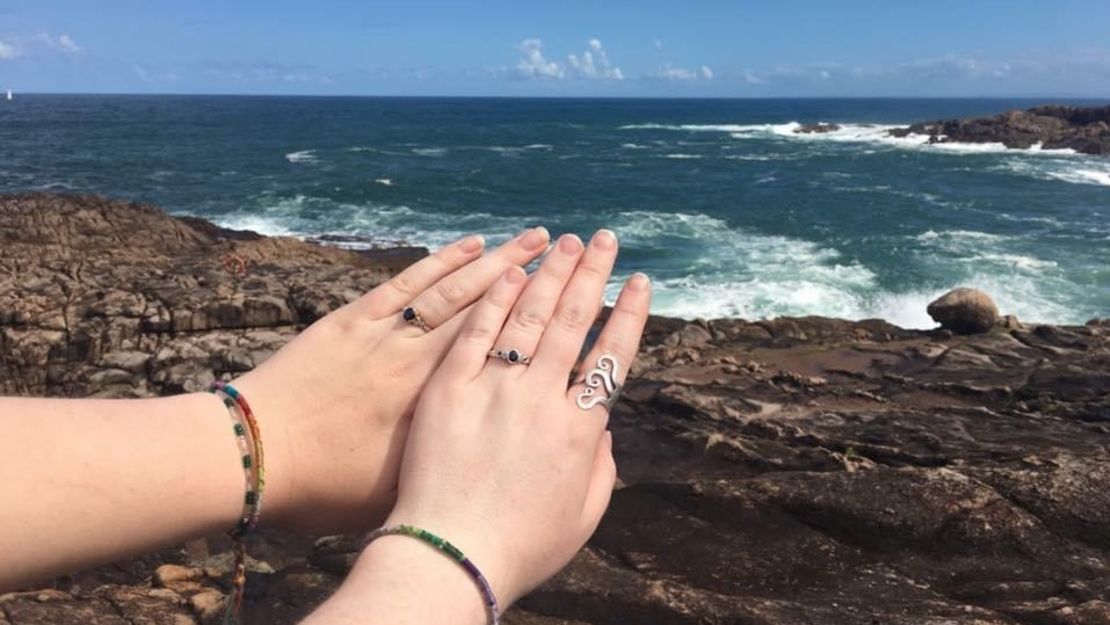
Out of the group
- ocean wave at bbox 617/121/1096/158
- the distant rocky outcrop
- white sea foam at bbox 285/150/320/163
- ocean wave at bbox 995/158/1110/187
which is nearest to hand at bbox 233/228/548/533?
ocean wave at bbox 995/158/1110/187

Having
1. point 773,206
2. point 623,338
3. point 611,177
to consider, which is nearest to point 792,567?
point 623,338

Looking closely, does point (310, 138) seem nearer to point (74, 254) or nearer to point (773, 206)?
point (773, 206)

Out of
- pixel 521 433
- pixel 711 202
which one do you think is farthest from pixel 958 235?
pixel 521 433

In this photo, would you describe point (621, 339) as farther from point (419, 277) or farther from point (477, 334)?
point (419, 277)

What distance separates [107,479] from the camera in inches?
66.4

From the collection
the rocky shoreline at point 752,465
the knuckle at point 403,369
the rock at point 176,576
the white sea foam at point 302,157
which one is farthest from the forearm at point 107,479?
the white sea foam at point 302,157

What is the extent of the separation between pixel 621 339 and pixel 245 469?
91cm

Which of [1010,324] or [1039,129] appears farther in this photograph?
[1039,129]

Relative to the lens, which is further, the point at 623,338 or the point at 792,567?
the point at 792,567

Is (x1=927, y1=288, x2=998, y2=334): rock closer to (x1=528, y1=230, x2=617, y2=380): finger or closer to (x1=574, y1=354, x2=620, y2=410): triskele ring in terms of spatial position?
(x1=528, y1=230, x2=617, y2=380): finger

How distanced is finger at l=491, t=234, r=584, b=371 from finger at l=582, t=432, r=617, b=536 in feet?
0.93

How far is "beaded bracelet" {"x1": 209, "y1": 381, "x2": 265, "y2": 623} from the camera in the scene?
1883 millimetres

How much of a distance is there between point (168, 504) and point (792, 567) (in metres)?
4.32

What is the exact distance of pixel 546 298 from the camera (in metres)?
1.96
